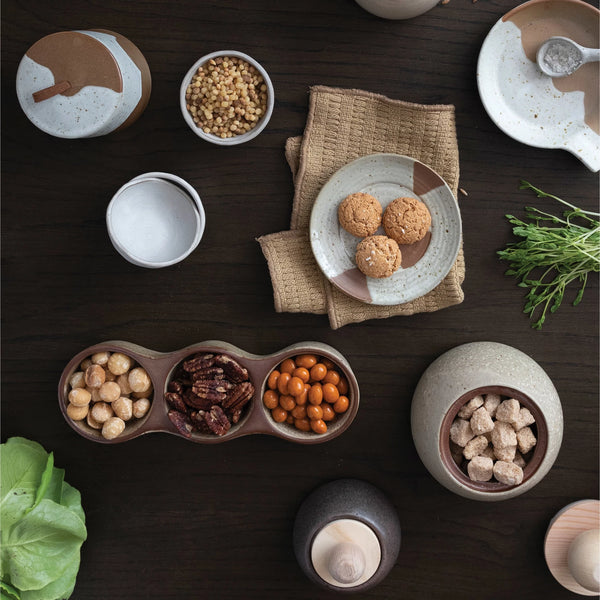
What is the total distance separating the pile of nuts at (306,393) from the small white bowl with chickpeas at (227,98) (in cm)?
52

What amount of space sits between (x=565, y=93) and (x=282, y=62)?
Answer: 2.17ft

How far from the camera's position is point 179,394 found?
1.23m

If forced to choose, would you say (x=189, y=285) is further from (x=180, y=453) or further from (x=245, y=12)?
(x=245, y=12)

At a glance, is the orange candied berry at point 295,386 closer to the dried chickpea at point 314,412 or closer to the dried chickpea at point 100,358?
the dried chickpea at point 314,412

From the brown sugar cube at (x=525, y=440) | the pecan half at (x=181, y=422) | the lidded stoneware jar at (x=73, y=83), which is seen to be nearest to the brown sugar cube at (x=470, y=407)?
the brown sugar cube at (x=525, y=440)

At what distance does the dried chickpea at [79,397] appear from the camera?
3.96 ft

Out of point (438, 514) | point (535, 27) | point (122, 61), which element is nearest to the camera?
point (122, 61)

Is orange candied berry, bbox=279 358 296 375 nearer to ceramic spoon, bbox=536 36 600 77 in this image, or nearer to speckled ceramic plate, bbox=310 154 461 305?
speckled ceramic plate, bbox=310 154 461 305

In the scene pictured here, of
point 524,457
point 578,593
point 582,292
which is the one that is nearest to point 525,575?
point 578,593

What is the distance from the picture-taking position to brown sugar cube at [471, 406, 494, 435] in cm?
119

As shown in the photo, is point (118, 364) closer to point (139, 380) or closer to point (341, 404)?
point (139, 380)

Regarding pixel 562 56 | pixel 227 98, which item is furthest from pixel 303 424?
pixel 562 56

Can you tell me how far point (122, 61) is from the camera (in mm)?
1148

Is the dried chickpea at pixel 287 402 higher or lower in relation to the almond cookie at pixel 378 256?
lower
